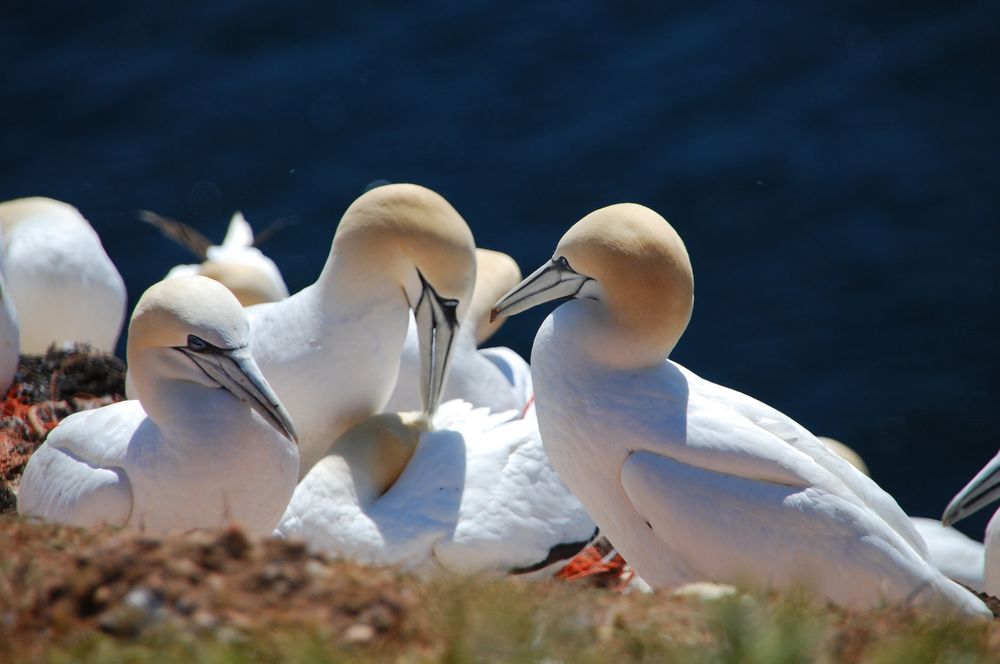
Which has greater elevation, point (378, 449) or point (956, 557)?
point (378, 449)

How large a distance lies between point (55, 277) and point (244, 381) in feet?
13.0

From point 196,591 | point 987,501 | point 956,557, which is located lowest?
point 956,557

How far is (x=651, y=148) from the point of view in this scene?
1262 centimetres

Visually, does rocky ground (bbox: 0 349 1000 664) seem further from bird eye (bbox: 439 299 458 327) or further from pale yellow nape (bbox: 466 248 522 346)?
pale yellow nape (bbox: 466 248 522 346)

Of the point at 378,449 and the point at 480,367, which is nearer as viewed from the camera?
the point at 378,449

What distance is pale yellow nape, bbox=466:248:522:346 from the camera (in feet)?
26.0

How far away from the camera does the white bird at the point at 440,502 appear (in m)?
5.50

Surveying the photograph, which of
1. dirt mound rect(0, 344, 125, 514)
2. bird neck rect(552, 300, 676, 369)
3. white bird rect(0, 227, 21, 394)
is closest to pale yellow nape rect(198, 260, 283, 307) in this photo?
dirt mound rect(0, 344, 125, 514)

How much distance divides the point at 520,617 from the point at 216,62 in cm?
1147

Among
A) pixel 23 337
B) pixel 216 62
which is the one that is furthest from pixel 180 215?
pixel 23 337

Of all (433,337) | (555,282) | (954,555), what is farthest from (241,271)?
(954,555)

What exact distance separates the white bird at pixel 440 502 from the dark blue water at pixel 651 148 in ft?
17.3

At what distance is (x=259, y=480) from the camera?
497cm

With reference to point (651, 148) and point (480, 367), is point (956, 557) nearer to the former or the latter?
point (480, 367)
